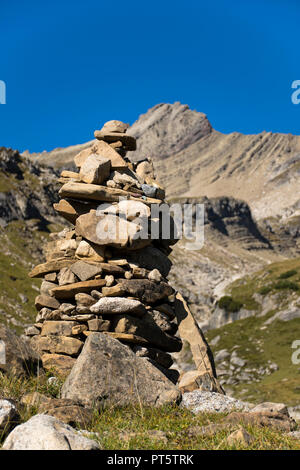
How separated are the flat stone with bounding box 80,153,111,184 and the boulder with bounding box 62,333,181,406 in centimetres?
680

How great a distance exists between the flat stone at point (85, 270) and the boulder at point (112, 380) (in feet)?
13.9

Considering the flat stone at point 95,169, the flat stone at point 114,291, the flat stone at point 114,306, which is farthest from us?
the flat stone at point 95,169

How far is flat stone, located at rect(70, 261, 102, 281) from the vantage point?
14266mm

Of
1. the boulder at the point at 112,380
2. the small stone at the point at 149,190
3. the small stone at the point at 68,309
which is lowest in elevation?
the boulder at the point at 112,380

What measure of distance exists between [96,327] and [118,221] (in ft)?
11.4

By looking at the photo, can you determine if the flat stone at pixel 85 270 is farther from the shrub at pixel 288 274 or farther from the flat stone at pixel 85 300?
the shrub at pixel 288 274

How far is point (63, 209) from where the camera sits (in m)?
16.2

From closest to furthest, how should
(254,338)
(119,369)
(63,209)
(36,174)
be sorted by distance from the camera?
(119,369), (63,209), (254,338), (36,174)

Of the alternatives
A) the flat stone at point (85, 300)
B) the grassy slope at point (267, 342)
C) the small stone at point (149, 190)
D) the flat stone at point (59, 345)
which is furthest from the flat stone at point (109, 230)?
the grassy slope at point (267, 342)

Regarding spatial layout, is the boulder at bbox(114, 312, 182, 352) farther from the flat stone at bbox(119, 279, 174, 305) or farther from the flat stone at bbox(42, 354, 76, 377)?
the flat stone at bbox(42, 354, 76, 377)

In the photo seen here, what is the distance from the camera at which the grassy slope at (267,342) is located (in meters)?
51.0

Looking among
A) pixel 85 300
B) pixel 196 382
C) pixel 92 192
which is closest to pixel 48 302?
pixel 85 300

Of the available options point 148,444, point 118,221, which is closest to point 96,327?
point 118,221
